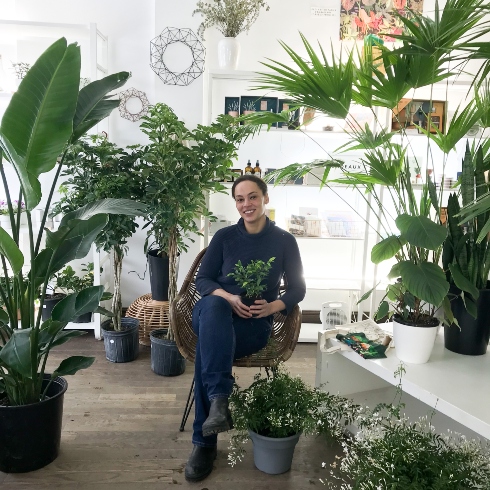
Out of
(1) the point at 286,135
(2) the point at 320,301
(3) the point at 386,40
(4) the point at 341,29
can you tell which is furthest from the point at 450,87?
(2) the point at 320,301

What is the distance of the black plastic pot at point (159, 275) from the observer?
3.27 metres

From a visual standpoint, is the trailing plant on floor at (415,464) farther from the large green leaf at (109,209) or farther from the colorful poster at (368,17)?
the colorful poster at (368,17)

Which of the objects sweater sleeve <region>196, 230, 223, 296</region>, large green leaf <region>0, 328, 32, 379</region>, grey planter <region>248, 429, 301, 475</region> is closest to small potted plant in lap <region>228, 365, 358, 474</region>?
grey planter <region>248, 429, 301, 475</region>

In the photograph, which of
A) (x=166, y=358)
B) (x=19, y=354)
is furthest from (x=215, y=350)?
(x=166, y=358)

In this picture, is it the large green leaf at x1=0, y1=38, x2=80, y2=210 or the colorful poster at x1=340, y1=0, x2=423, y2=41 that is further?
the colorful poster at x1=340, y1=0, x2=423, y2=41

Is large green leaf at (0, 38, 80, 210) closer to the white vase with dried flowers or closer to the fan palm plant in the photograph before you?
the fan palm plant

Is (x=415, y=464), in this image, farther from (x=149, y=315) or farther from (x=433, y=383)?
(x=149, y=315)

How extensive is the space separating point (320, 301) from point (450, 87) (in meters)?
1.91

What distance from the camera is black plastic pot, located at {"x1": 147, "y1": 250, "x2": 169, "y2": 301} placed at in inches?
129

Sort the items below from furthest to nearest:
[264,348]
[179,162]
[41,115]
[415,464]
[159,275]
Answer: [159,275] → [179,162] → [264,348] → [41,115] → [415,464]

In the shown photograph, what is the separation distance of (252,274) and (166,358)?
3.42 feet

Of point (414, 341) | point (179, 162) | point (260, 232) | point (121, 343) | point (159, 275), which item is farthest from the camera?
point (159, 275)

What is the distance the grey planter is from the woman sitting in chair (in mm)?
171

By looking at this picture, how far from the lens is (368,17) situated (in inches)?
151
